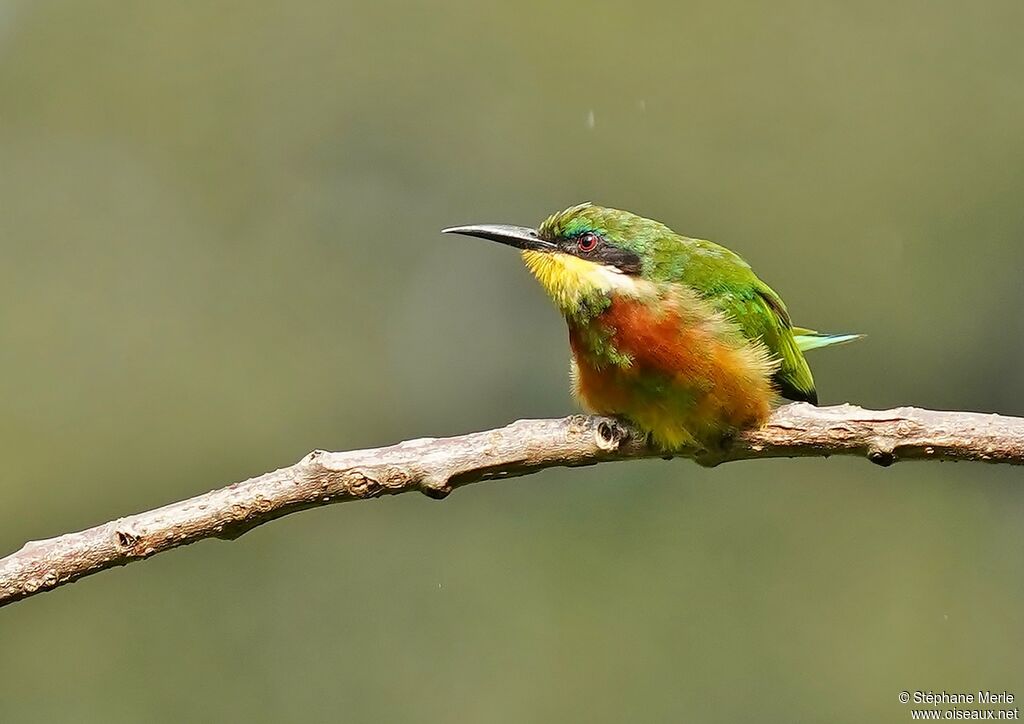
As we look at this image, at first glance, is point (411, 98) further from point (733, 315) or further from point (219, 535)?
point (219, 535)

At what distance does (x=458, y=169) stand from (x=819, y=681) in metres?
3.62

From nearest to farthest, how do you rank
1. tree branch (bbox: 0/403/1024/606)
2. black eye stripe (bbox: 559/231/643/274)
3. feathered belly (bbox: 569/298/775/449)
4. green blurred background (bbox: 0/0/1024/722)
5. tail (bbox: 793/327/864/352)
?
tree branch (bbox: 0/403/1024/606)
feathered belly (bbox: 569/298/775/449)
black eye stripe (bbox: 559/231/643/274)
tail (bbox: 793/327/864/352)
green blurred background (bbox: 0/0/1024/722)

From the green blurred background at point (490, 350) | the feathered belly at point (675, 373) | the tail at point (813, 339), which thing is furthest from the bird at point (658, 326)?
the green blurred background at point (490, 350)

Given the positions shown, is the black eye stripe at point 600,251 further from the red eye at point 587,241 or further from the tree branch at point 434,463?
the tree branch at point 434,463

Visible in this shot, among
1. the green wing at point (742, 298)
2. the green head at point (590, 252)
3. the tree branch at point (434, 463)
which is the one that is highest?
the green head at point (590, 252)

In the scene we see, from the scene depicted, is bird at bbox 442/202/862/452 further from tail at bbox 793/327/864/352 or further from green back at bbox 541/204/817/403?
tail at bbox 793/327/864/352

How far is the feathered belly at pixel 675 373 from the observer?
2.76 m

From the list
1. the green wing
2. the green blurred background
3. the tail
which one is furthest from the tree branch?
the green blurred background

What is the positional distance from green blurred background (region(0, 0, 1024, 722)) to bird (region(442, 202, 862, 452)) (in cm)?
298

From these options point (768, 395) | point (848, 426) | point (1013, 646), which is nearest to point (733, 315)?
point (768, 395)

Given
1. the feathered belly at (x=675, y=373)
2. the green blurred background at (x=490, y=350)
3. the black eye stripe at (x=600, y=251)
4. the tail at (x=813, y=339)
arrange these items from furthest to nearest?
the green blurred background at (x=490, y=350) → the tail at (x=813, y=339) → the black eye stripe at (x=600, y=251) → the feathered belly at (x=675, y=373)

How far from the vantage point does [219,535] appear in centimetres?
219

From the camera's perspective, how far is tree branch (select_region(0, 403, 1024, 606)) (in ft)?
7.06

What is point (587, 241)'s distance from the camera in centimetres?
292
